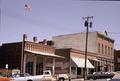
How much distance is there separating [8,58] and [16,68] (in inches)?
82.5

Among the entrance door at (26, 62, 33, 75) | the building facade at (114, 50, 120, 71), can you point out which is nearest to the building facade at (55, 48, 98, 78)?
the entrance door at (26, 62, 33, 75)

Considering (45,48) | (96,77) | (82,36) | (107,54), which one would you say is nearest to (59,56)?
(45,48)

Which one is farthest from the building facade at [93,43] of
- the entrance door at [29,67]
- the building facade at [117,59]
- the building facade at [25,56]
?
the entrance door at [29,67]

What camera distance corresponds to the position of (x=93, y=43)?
66.4m

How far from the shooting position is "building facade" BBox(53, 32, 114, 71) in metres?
66.7

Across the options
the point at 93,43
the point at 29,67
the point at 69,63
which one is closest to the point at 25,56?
the point at 29,67

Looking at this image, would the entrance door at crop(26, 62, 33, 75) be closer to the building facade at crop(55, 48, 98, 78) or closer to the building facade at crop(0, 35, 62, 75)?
the building facade at crop(0, 35, 62, 75)

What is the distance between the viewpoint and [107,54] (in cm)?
7375

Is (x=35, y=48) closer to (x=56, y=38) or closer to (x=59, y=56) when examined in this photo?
(x=59, y=56)

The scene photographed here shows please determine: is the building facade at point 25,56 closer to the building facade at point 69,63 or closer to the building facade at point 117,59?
the building facade at point 69,63

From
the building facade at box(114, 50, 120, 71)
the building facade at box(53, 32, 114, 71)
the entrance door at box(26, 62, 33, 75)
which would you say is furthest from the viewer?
the building facade at box(114, 50, 120, 71)

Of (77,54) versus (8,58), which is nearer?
(8,58)

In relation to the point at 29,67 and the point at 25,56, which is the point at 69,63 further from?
the point at 25,56

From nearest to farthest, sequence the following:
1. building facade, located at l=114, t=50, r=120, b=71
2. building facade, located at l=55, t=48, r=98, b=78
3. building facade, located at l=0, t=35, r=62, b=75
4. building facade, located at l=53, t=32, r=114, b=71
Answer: building facade, located at l=0, t=35, r=62, b=75 < building facade, located at l=55, t=48, r=98, b=78 < building facade, located at l=53, t=32, r=114, b=71 < building facade, located at l=114, t=50, r=120, b=71
